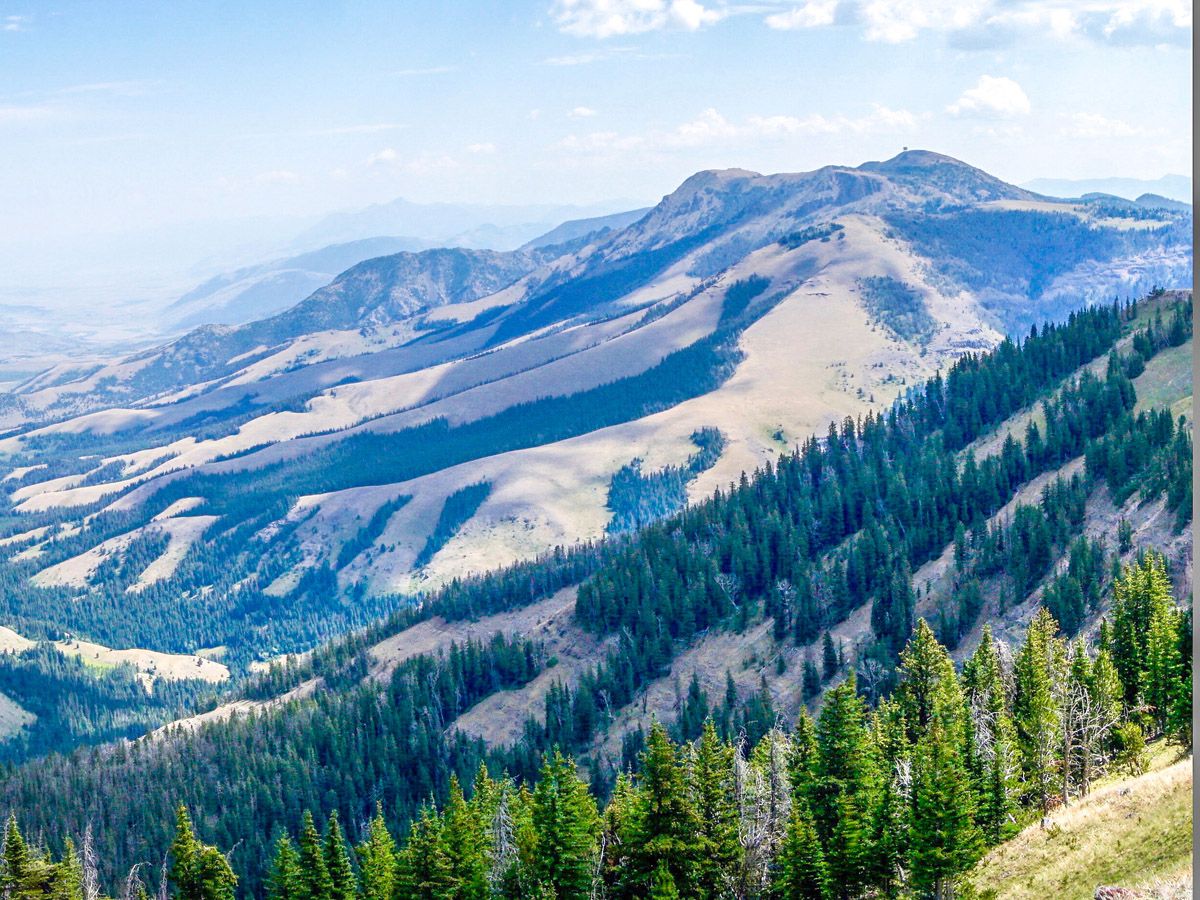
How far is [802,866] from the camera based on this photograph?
260 ft

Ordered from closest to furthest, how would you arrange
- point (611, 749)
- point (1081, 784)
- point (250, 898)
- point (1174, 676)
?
point (1081, 784) → point (1174, 676) → point (250, 898) → point (611, 749)

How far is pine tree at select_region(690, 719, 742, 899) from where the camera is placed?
79.5 m

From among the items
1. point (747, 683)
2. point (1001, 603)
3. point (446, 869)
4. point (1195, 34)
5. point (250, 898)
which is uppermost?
point (1195, 34)

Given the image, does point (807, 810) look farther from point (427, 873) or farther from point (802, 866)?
point (427, 873)

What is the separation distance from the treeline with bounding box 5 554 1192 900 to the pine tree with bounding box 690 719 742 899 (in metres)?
0.13

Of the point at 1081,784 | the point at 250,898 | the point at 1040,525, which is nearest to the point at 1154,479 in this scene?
the point at 1040,525

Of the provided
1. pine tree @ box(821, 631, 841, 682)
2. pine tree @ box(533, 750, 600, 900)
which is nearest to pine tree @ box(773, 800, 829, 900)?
pine tree @ box(533, 750, 600, 900)

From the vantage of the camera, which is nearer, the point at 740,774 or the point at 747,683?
the point at 740,774

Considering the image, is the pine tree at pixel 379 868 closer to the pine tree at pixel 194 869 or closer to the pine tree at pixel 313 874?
the pine tree at pixel 313 874

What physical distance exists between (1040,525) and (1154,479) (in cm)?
1813

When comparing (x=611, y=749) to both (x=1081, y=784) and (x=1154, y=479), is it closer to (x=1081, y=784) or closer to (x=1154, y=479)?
(x=1154, y=479)

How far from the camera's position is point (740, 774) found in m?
86.3

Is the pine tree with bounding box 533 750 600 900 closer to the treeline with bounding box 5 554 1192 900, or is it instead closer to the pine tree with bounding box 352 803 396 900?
the treeline with bounding box 5 554 1192 900

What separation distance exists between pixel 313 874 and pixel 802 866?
39.6m
